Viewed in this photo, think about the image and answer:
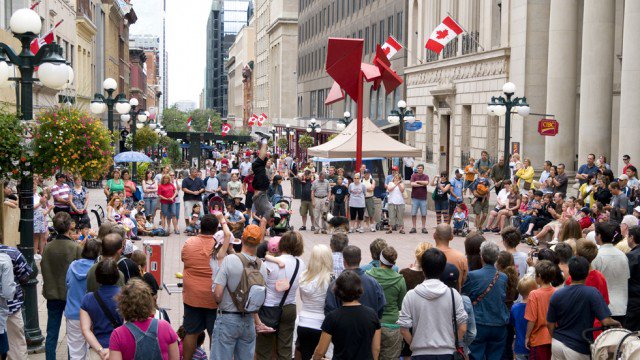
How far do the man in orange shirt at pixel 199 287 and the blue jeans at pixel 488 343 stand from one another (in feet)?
8.98

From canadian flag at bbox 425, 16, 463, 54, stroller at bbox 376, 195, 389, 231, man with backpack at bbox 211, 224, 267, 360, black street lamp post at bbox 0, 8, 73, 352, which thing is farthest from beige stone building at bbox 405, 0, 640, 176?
man with backpack at bbox 211, 224, 267, 360

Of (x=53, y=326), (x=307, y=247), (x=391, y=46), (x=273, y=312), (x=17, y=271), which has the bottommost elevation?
(x=307, y=247)

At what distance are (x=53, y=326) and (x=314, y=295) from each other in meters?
3.26

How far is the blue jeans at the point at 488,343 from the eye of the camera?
9.34m

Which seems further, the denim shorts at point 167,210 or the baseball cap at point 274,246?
the denim shorts at point 167,210

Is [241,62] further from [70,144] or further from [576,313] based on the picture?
[576,313]

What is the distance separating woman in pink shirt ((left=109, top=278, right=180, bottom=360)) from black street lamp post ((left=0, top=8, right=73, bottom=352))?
4.88 meters

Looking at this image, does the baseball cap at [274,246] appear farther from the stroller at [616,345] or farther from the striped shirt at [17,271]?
the stroller at [616,345]

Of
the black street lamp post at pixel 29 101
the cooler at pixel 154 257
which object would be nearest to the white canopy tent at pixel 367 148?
the cooler at pixel 154 257

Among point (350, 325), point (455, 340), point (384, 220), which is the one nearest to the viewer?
point (350, 325)

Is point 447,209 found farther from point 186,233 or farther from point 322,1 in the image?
point 322,1

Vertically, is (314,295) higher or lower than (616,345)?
higher

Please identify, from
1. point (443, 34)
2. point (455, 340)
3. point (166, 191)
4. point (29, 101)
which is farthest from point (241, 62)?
point (455, 340)

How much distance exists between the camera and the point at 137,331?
675cm
